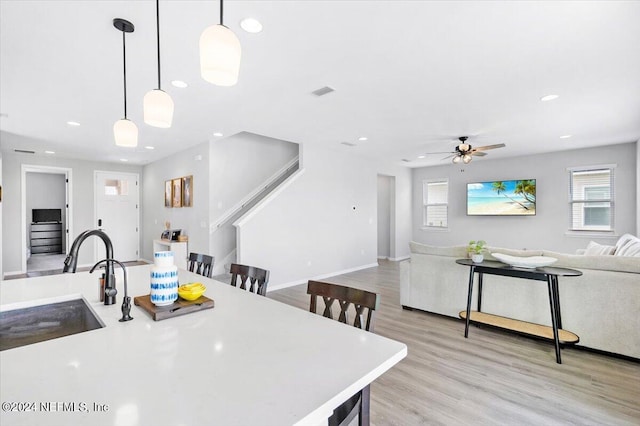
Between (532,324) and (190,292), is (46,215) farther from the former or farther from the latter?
(532,324)

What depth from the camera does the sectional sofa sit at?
2721mm

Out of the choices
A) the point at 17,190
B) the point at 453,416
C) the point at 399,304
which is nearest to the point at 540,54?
the point at 453,416

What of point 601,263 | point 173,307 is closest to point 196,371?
point 173,307

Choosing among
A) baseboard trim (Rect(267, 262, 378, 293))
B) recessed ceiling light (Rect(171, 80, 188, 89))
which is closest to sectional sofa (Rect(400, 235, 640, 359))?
baseboard trim (Rect(267, 262, 378, 293))

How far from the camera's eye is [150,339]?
3.64 feet

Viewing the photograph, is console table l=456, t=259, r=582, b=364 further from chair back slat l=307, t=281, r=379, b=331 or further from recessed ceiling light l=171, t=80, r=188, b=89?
recessed ceiling light l=171, t=80, r=188, b=89

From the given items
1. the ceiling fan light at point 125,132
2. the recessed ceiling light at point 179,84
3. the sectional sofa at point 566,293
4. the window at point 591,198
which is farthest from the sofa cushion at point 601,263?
the window at point 591,198

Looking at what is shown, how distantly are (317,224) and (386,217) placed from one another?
11.2 ft

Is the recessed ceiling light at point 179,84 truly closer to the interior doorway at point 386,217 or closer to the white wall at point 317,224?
the white wall at point 317,224

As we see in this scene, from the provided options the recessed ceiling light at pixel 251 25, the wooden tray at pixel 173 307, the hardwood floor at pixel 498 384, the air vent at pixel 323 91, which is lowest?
the hardwood floor at pixel 498 384

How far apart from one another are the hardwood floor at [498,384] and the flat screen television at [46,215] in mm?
10840

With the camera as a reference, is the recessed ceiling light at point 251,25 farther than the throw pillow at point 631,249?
No

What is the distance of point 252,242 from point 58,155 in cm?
523

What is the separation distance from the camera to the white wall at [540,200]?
5.86 m
